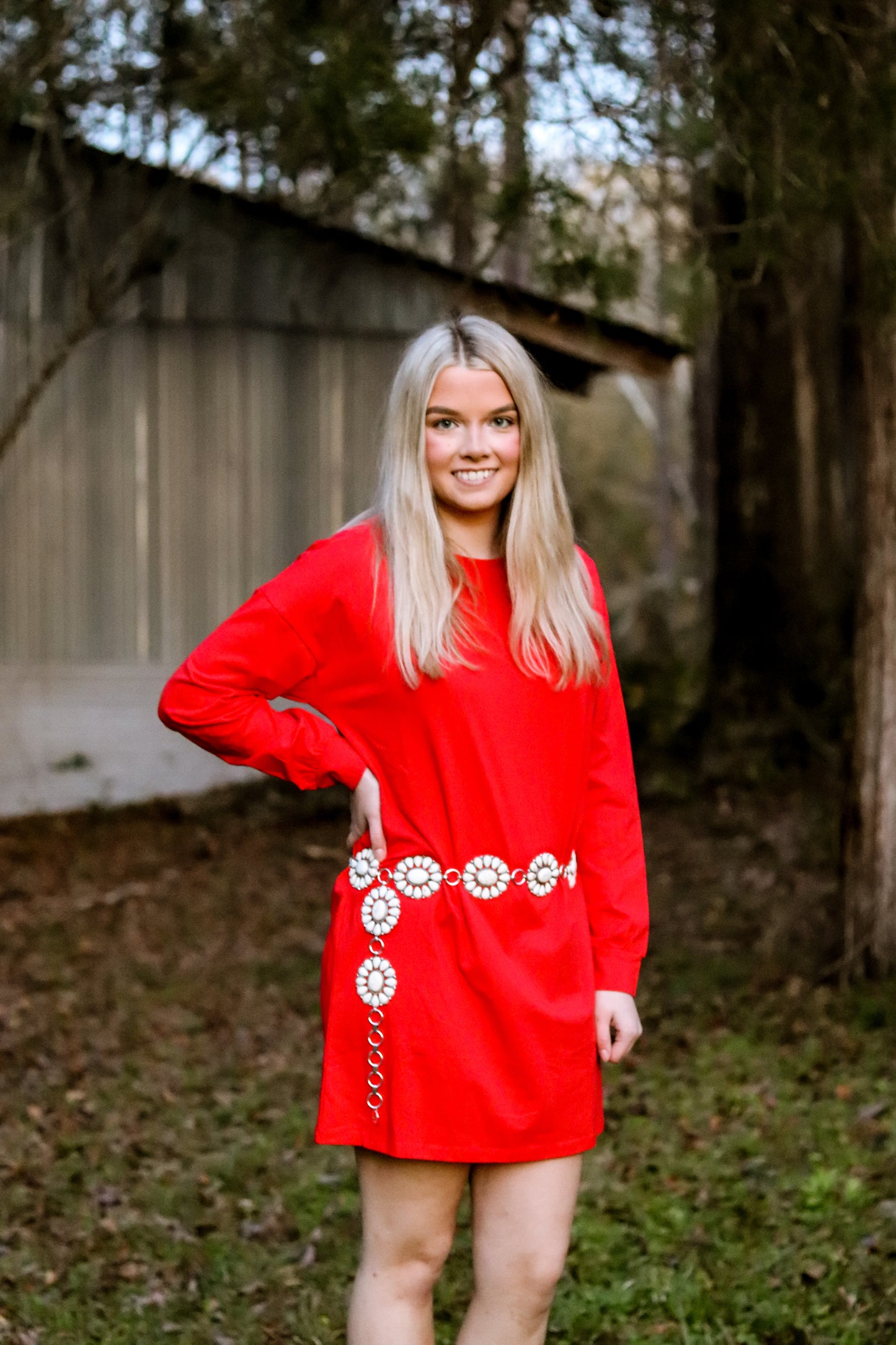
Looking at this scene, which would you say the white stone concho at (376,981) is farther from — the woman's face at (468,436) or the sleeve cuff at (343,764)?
the woman's face at (468,436)

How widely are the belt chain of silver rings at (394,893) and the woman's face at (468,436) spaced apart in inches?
25.8

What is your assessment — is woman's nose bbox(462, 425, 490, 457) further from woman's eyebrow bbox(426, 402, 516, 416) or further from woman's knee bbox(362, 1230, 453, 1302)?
woman's knee bbox(362, 1230, 453, 1302)

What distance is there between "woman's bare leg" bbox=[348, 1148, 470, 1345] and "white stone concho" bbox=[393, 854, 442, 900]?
462 millimetres

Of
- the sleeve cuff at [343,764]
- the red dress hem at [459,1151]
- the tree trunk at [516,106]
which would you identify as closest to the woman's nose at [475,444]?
the sleeve cuff at [343,764]

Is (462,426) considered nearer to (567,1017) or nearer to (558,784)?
(558,784)

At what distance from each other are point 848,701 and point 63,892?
4689mm

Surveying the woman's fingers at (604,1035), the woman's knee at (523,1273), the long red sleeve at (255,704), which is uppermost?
the long red sleeve at (255,704)

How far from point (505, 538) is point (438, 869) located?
636mm

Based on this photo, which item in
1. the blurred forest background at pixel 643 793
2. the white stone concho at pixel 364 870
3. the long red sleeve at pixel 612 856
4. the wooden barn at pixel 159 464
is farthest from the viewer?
the wooden barn at pixel 159 464

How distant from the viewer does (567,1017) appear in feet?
8.64

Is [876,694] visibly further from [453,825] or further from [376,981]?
[376,981]

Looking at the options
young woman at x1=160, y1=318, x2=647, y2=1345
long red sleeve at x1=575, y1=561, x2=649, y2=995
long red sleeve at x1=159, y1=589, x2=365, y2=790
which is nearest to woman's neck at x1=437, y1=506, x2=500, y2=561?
young woman at x1=160, y1=318, x2=647, y2=1345

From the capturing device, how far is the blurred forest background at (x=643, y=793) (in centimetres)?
446

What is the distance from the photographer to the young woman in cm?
260
